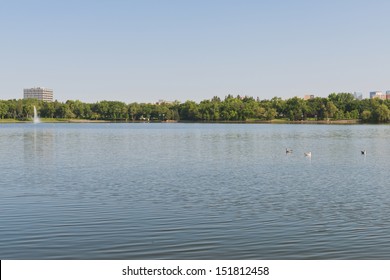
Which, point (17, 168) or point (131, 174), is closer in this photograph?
point (131, 174)

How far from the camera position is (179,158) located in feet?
135

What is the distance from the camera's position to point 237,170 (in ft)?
107

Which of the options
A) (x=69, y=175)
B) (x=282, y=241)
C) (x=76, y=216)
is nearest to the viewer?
(x=282, y=241)

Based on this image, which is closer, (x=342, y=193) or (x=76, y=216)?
(x=76, y=216)

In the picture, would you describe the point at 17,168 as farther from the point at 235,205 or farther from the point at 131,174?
A: the point at 235,205

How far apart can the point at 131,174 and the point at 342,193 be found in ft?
38.5

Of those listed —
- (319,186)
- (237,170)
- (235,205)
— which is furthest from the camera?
(237,170)
